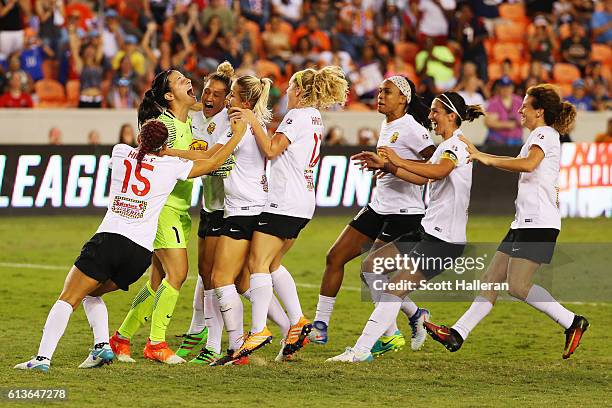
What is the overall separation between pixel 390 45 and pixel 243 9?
293 cm

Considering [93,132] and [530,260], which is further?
[93,132]

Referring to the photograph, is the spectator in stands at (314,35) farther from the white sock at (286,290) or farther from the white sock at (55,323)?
the white sock at (55,323)

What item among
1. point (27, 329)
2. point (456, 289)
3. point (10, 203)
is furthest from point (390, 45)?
point (27, 329)

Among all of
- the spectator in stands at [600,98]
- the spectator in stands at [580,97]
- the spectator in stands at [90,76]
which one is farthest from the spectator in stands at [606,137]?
the spectator in stands at [90,76]

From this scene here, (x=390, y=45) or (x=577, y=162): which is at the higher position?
(x=390, y=45)

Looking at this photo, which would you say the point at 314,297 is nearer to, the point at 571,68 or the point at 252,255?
the point at 252,255

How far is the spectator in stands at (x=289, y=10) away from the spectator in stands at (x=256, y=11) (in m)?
0.17

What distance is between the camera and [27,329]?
9.98 meters

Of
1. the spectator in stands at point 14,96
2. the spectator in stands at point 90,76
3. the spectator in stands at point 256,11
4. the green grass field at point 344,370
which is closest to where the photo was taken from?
the green grass field at point 344,370

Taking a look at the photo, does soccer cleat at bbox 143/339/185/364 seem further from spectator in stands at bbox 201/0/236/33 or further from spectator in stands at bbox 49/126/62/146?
spectator in stands at bbox 201/0/236/33

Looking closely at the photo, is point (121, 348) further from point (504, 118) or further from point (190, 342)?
point (504, 118)

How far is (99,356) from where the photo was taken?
8.12 metres

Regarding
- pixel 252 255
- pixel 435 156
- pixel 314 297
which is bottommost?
pixel 314 297

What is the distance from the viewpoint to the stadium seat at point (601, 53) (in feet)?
81.5
